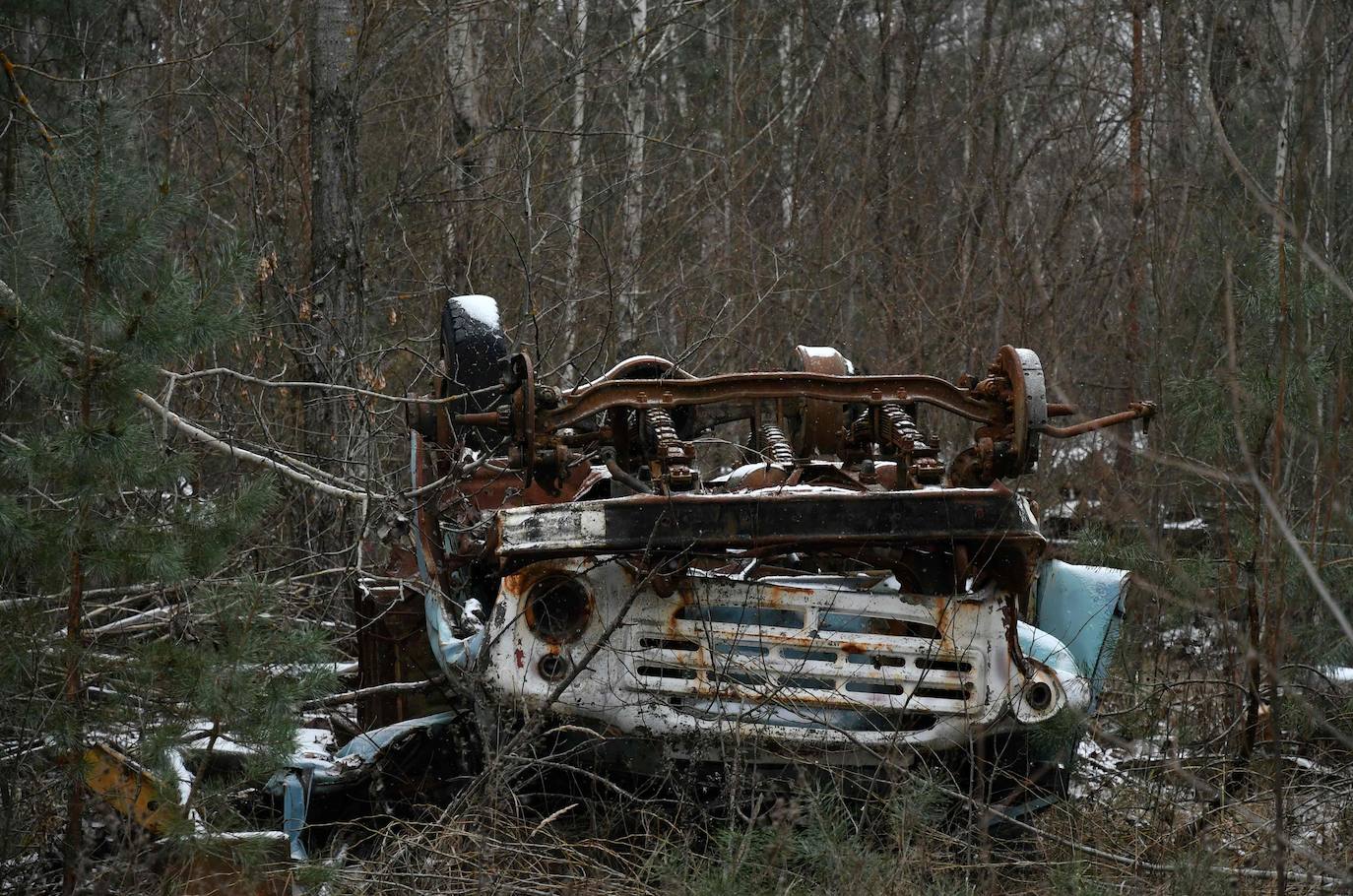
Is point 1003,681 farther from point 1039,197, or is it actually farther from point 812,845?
point 1039,197

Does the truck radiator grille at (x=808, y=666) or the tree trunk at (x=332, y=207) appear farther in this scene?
the tree trunk at (x=332, y=207)

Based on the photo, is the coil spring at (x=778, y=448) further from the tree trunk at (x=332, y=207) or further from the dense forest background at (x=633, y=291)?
the tree trunk at (x=332, y=207)

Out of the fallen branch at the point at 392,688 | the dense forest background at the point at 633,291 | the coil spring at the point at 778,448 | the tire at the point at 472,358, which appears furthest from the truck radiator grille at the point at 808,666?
the tire at the point at 472,358

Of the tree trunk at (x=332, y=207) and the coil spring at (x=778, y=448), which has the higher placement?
the tree trunk at (x=332, y=207)

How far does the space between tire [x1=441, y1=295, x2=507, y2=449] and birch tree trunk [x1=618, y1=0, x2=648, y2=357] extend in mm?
3934

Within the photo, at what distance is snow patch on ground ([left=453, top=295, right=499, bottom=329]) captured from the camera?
5566 millimetres

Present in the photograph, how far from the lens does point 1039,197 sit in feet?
36.6

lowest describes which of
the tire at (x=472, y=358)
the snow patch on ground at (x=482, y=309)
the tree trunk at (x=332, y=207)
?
the tire at (x=472, y=358)

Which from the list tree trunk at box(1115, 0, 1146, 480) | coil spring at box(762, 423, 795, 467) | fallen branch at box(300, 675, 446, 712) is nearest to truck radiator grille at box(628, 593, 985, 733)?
coil spring at box(762, 423, 795, 467)

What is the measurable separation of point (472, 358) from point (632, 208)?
5.31 meters

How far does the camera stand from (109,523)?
146 inches

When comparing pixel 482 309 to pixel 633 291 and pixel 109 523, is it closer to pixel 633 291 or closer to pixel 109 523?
pixel 109 523

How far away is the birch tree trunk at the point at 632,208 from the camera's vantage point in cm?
992

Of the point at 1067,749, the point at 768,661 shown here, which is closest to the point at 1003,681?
the point at 1067,749
